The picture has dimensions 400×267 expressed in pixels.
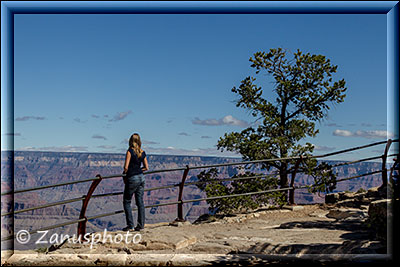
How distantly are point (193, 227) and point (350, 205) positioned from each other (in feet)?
11.9

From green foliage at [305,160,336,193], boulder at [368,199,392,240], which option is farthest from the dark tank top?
green foliage at [305,160,336,193]

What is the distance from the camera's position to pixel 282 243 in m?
7.23

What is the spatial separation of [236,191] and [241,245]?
5.26 meters

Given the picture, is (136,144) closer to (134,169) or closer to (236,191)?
(134,169)

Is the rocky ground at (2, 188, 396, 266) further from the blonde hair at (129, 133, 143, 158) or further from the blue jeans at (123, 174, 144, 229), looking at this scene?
the blonde hair at (129, 133, 143, 158)

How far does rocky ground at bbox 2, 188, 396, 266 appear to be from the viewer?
6.45 meters

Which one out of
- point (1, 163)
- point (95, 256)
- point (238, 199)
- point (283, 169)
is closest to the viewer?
point (1, 163)

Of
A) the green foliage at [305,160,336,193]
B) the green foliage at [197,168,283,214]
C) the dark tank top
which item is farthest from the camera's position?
the green foliage at [305,160,336,193]

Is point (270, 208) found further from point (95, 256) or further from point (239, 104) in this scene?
point (95, 256)

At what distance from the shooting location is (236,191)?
41.2ft

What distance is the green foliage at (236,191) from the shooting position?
1166cm

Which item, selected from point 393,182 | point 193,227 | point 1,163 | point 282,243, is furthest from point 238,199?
point 1,163

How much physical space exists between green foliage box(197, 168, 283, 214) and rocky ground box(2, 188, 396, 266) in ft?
4.73

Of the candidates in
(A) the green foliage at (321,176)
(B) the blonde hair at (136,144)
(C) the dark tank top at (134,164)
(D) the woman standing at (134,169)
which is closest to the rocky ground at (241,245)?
(D) the woman standing at (134,169)
